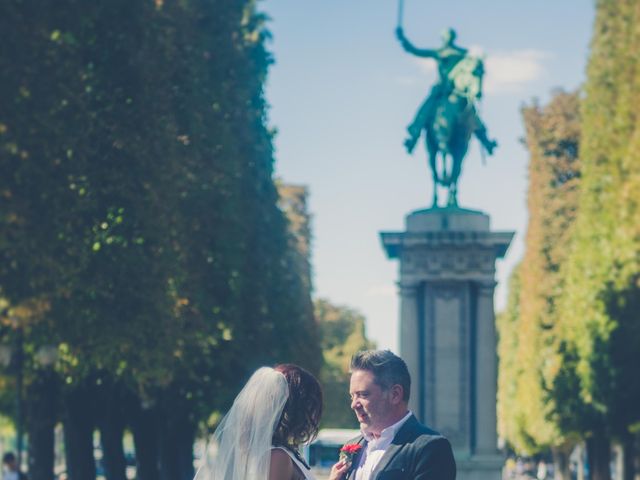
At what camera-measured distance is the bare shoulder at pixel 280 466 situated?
763 cm

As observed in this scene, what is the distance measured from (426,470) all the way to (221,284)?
3338cm

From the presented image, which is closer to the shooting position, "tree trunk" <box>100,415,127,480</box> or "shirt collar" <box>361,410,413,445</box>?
"shirt collar" <box>361,410,413,445</box>

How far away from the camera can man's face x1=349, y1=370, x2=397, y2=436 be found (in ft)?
26.6

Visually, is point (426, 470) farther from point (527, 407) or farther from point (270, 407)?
point (527, 407)

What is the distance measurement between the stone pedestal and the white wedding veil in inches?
692

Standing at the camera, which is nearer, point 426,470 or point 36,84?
point 426,470

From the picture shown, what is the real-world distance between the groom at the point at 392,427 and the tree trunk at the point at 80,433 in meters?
30.8

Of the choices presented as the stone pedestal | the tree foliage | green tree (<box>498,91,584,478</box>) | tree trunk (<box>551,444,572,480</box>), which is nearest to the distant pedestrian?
the stone pedestal

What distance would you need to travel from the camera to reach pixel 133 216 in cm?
3244

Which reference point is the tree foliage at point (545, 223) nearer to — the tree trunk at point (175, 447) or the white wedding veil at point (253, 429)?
the tree trunk at point (175, 447)

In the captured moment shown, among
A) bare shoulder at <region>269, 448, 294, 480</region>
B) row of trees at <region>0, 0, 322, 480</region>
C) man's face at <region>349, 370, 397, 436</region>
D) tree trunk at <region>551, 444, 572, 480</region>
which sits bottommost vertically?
tree trunk at <region>551, 444, 572, 480</region>

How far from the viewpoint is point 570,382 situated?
177ft

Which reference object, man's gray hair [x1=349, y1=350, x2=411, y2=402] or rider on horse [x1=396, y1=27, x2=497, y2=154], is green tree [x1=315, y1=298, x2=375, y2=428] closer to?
rider on horse [x1=396, y1=27, x2=497, y2=154]

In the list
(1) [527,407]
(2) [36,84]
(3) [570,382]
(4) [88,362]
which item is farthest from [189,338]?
(1) [527,407]
